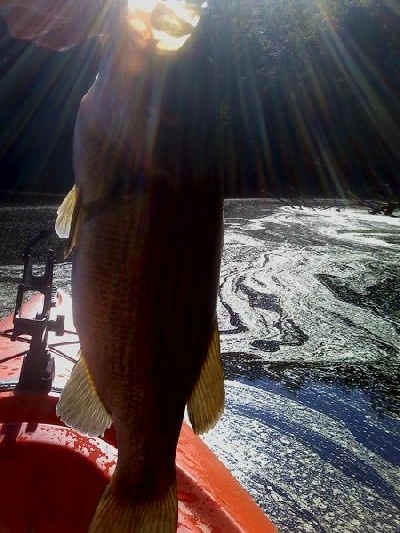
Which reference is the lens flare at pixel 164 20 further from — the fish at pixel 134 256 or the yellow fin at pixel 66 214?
the yellow fin at pixel 66 214

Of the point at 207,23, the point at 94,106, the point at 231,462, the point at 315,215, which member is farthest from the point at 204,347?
the point at 315,215

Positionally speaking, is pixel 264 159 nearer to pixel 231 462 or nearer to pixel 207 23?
pixel 231 462

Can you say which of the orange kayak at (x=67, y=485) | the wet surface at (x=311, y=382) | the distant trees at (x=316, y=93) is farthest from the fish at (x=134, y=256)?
the distant trees at (x=316, y=93)

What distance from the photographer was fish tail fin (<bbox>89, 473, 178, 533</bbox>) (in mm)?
1431

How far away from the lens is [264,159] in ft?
113

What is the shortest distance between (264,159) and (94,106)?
33865 millimetres

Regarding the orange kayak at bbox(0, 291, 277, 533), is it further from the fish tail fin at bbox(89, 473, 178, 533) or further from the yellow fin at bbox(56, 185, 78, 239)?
the yellow fin at bbox(56, 185, 78, 239)

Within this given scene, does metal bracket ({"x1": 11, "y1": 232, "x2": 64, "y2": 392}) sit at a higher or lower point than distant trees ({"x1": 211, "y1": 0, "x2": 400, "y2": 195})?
lower

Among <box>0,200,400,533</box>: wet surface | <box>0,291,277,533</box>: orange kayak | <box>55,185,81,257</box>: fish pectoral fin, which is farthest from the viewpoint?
<box>0,200,400,533</box>: wet surface

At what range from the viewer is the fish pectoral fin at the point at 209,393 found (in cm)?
143

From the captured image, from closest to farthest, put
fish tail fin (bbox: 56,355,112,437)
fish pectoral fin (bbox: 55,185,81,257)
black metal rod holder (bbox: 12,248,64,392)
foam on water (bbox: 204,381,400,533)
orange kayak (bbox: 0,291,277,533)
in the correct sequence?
1. fish pectoral fin (bbox: 55,185,81,257)
2. fish tail fin (bbox: 56,355,112,437)
3. orange kayak (bbox: 0,291,277,533)
4. black metal rod holder (bbox: 12,248,64,392)
5. foam on water (bbox: 204,381,400,533)

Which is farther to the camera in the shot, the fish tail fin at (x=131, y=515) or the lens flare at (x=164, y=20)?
the fish tail fin at (x=131, y=515)

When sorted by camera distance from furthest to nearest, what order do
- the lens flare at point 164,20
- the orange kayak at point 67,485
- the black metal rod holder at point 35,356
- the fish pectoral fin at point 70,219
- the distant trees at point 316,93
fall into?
A: the distant trees at point 316,93
the black metal rod holder at point 35,356
the orange kayak at point 67,485
the fish pectoral fin at point 70,219
the lens flare at point 164,20

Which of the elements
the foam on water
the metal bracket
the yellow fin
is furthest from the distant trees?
the yellow fin
